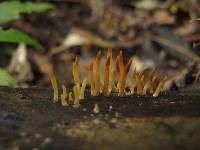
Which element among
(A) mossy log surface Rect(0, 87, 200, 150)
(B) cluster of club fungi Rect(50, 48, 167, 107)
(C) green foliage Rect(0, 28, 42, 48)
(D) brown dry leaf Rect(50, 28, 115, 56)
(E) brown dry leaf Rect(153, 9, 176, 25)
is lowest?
(A) mossy log surface Rect(0, 87, 200, 150)

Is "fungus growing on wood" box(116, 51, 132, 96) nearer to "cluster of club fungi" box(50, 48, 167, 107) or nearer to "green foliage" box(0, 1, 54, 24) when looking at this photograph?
"cluster of club fungi" box(50, 48, 167, 107)

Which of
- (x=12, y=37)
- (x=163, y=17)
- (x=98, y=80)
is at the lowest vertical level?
(x=98, y=80)

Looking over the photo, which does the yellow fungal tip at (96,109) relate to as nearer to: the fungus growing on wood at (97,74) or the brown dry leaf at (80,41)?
the fungus growing on wood at (97,74)

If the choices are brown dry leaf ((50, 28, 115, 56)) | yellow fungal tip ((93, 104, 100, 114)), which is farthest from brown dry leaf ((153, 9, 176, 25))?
yellow fungal tip ((93, 104, 100, 114))

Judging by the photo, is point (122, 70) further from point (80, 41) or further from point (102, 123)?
point (80, 41)

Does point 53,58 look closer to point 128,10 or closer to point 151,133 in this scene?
point 128,10

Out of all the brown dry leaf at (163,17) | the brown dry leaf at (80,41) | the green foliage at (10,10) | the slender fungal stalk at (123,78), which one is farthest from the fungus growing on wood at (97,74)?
the brown dry leaf at (163,17)

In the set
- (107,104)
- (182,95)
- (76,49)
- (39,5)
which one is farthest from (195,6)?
(107,104)

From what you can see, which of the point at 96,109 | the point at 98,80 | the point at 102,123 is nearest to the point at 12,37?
the point at 98,80
